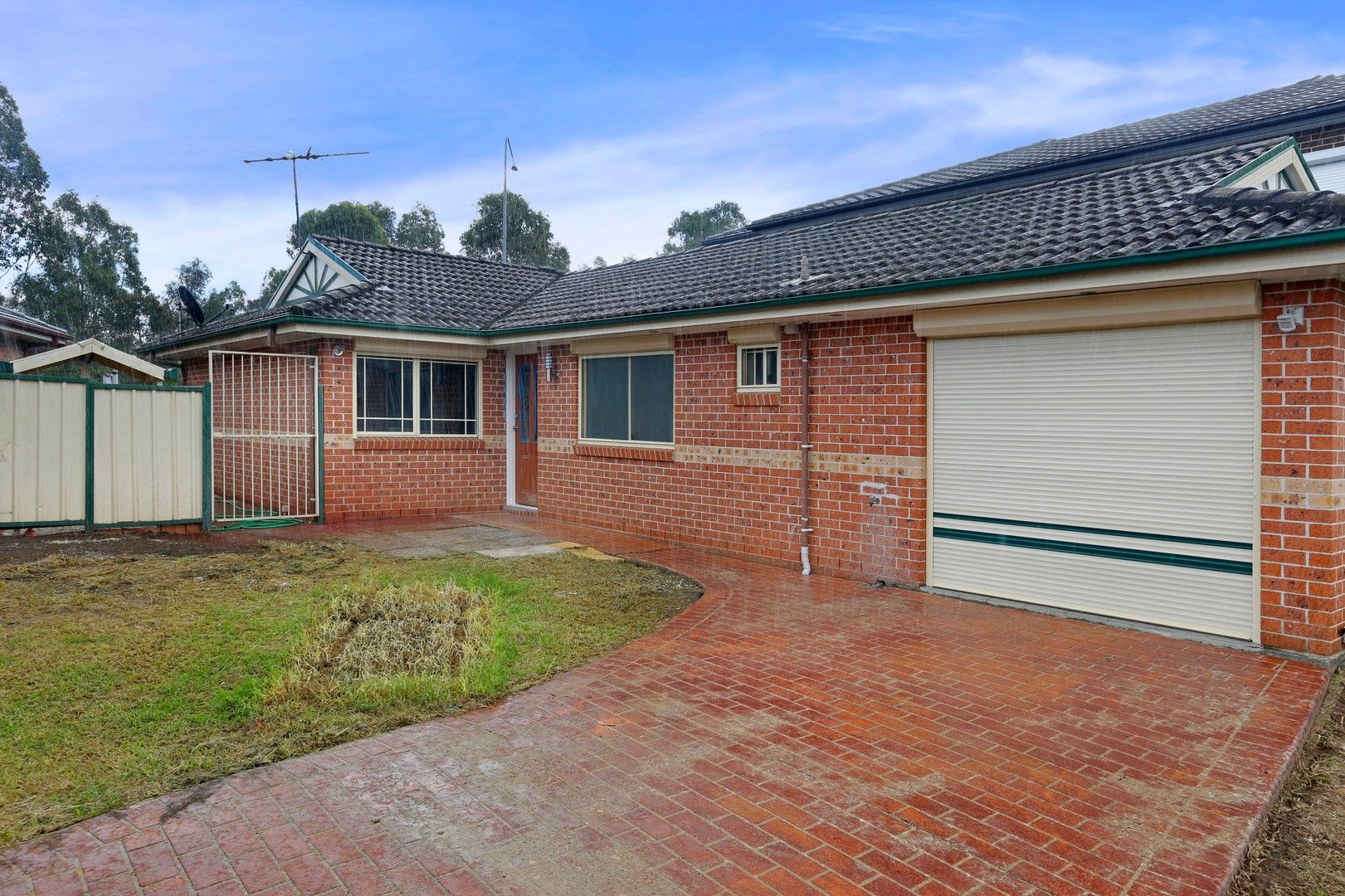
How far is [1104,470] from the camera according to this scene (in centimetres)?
715

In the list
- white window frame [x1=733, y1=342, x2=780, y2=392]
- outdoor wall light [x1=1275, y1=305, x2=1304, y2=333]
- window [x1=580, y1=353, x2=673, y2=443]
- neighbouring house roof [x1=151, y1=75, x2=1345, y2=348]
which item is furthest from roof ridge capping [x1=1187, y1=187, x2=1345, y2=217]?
window [x1=580, y1=353, x2=673, y2=443]

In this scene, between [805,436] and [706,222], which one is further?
[706,222]

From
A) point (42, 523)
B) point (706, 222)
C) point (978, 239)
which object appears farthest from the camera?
point (706, 222)

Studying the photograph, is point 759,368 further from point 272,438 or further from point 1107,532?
point 272,438

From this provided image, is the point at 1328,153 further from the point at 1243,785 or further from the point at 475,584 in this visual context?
the point at 475,584

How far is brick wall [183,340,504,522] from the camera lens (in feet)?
42.8

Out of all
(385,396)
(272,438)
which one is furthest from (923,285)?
(272,438)

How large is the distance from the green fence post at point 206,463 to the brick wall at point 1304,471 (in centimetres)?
1159

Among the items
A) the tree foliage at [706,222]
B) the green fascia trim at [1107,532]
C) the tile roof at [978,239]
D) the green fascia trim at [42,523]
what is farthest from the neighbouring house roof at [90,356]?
the tree foliage at [706,222]

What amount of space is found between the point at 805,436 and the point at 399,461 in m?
7.21

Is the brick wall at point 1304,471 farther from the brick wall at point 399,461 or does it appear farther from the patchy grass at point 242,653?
the brick wall at point 399,461

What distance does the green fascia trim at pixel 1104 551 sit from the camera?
6505 millimetres

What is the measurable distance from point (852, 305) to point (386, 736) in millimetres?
5791

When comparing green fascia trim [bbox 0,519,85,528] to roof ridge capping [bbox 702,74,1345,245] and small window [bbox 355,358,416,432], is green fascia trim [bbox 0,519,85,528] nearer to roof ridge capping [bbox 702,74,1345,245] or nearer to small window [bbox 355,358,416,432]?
small window [bbox 355,358,416,432]
